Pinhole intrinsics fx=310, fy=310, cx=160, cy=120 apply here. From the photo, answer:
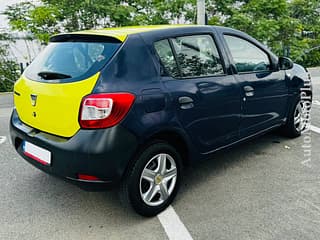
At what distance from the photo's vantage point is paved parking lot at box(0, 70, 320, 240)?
2.40 meters

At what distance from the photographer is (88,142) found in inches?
86.2

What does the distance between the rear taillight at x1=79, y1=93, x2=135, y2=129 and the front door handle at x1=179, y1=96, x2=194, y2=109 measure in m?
0.59

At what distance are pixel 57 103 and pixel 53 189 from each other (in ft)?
3.74

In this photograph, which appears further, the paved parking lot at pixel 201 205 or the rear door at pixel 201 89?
the rear door at pixel 201 89

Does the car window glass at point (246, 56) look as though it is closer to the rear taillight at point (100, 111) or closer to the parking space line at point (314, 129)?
the rear taillight at point (100, 111)

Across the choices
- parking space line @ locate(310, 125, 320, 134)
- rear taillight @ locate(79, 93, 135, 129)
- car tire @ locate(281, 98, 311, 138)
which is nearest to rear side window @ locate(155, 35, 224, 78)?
rear taillight @ locate(79, 93, 135, 129)

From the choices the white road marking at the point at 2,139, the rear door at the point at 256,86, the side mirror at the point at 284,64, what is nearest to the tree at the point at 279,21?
the side mirror at the point at 284,64

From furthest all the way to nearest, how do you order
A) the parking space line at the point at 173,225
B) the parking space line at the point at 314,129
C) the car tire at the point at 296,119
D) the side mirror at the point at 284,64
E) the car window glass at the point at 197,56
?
the parking space line at the point at 314,129
the car tire at the point at 296,119
the side mirror at the point at 284,64
the car window glass at the point at 197,56
the parking space line at the point at 173,225

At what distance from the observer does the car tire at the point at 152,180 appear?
240 cm

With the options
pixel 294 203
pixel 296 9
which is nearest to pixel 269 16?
pixel 296 9

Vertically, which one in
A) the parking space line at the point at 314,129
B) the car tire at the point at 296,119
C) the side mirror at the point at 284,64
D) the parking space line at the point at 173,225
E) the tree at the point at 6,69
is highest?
the side mirror at the point at 284,64

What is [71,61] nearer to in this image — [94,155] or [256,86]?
[94,155]

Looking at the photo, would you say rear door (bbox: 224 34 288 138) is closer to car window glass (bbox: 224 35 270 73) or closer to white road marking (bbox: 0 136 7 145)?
car window glass (bbox: 224 35 270 73)

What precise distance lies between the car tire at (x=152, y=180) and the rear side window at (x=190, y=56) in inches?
26.5
